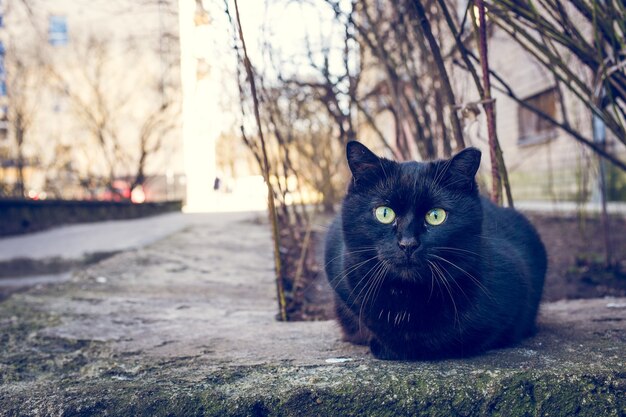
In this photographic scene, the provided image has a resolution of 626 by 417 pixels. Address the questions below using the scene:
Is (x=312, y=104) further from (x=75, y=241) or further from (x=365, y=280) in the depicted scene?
(x=365, y=280)

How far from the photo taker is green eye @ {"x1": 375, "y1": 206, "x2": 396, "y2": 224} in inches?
65.6

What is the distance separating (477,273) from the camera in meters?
1.69

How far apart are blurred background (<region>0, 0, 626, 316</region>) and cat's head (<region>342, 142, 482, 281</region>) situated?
1.30 feet

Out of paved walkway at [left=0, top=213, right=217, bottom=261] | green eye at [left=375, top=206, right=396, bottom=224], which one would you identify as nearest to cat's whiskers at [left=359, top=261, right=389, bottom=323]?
green eye at [left=375, top=206, right=396, bottom=224]

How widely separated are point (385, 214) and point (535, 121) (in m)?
8.11

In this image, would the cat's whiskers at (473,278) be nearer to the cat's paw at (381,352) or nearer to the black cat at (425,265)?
the black cat at (425,265)

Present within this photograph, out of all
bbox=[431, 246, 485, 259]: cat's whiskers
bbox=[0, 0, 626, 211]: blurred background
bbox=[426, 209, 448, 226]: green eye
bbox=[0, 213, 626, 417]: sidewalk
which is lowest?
bbox=[0, 213, 626, 417]: sidewalk

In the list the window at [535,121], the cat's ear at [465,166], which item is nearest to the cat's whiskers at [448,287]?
the cat's ear at [465,166]

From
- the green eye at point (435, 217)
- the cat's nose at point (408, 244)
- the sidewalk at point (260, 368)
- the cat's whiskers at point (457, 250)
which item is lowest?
the sidewalk at point (260, 368)

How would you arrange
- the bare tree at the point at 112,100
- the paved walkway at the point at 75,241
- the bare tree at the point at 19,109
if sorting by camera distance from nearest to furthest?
the paved walkway at the point at 75,241, the bare tree at the point at 19,109, the bare tree at the point at 112,100

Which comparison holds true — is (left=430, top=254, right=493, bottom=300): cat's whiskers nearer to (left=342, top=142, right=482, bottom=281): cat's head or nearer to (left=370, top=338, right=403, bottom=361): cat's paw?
(left=342, top=142, right=482, bottom=281): cat's head

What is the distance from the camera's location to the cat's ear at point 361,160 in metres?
1.77

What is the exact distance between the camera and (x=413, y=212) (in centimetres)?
163

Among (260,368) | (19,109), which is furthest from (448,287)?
(19,109)
